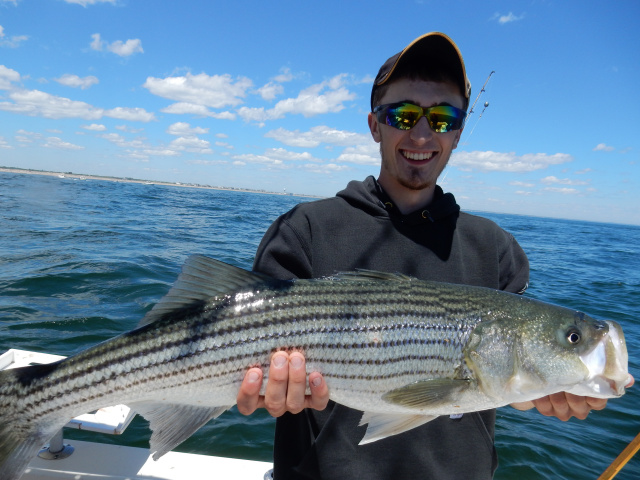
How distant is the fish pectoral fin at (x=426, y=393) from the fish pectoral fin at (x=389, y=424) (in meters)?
0.13

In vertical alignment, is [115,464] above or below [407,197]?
below

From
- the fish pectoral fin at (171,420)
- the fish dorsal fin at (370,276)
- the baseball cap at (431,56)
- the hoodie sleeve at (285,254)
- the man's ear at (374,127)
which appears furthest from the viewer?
the man's ear at (374,127)

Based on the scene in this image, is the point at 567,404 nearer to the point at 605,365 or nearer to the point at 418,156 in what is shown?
the point at 605,365

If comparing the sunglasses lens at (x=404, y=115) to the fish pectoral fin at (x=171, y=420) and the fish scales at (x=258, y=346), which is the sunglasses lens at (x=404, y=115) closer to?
the fish scales at (x=258, y=346)

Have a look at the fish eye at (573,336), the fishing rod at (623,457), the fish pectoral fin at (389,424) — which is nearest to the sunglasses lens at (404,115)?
the fish eye at (573,336)

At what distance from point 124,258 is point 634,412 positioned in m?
17.0

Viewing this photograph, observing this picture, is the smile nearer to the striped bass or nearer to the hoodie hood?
the hoodie hood

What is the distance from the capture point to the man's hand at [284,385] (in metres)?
2.55

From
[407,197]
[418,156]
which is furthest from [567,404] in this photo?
[418,156]

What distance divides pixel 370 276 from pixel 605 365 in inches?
65.3

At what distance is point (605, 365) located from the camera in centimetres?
267

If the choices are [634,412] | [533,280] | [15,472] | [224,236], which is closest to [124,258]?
[224,236]

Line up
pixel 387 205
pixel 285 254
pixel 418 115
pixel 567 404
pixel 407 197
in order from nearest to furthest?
1. pixel 567 404
2. pixel 285 254
3. pixel 418 115
4. pixel 387 205
5. pixel 407 197

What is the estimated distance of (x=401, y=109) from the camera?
3.51m
